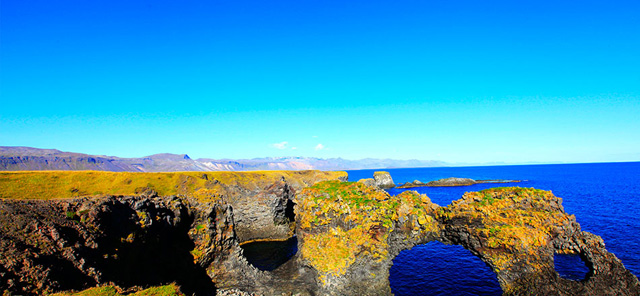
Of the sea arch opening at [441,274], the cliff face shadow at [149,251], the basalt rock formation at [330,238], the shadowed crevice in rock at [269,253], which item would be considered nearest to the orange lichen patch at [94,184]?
the cliff face shadow at [149,251]

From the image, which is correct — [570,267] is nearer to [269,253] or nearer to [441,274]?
[441,274]

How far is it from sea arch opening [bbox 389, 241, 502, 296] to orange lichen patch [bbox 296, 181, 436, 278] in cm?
740

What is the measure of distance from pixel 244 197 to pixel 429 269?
3214cm

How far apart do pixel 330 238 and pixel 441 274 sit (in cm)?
1553

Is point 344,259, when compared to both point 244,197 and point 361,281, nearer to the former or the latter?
point 361,281

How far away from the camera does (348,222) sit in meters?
25.8

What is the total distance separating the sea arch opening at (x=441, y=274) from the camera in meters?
28.1

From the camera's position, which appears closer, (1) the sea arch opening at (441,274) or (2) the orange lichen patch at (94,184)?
(1) the sea arch opening at (441,274)

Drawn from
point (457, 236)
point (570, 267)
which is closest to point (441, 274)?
point (457, 236)

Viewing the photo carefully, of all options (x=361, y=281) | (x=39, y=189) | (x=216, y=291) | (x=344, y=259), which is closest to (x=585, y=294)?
(x=361, y=281)

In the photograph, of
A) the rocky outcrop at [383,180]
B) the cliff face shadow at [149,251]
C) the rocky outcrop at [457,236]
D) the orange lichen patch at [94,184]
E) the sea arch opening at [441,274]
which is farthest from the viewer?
Answer: the rocky outcrop at [383,180]

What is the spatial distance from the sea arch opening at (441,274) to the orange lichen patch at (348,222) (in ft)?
24.3

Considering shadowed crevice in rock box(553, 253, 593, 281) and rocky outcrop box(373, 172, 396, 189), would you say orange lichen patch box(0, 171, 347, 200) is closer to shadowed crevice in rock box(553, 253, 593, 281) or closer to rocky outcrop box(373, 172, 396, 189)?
shadowed crevice in rock box(553, 253, 593, 281)

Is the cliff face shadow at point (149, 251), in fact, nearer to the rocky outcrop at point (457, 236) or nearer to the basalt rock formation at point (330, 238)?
→ the basalt rock formation at point (330, 238)
